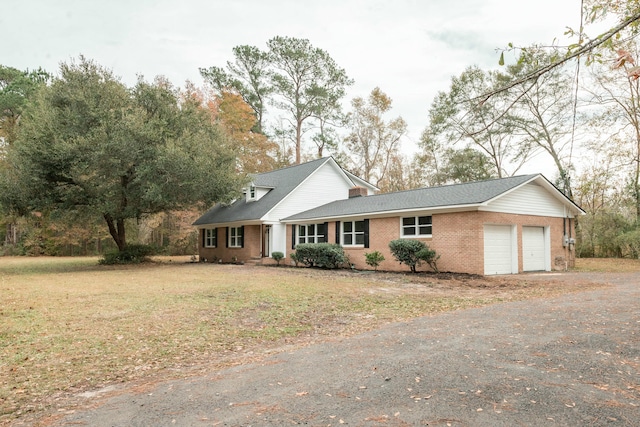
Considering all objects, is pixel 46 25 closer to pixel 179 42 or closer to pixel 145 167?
pixel 179 42

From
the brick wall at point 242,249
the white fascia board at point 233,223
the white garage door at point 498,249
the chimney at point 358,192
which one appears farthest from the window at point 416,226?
the brick wall at point 242,249

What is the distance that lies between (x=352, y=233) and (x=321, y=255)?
1.86 m

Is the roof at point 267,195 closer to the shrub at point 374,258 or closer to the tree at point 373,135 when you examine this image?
the shrub at point 374,258

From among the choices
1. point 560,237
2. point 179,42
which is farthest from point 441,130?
point 179,42

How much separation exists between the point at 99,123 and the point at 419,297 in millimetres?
18039

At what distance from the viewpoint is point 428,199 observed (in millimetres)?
16984

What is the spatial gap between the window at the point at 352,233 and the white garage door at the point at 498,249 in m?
5.88

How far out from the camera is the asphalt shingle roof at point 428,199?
15.4 m

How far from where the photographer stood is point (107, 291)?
11.7 meters

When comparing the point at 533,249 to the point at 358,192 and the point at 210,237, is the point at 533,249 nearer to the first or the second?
the point at 358,192

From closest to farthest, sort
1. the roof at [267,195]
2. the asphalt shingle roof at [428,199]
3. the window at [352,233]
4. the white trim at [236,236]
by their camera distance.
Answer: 1. the asphalt shingle roof at [428,199]
2. the window at [352,233]
3. the roof at [267,195]
4. the white trim at [236,236]

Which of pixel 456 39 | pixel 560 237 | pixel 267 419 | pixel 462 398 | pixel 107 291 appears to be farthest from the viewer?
pixel 560 237

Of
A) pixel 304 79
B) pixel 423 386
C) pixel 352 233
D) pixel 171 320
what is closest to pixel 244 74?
pixel 304 79

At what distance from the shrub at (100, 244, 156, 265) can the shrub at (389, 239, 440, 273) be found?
15742mm
